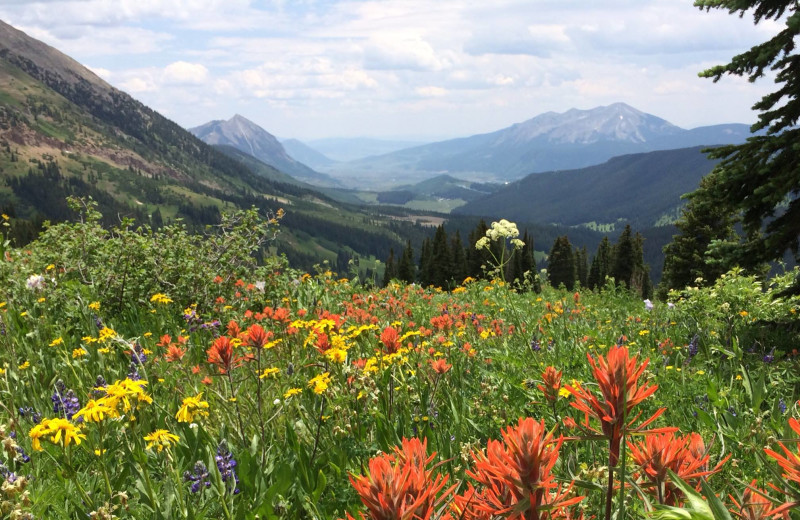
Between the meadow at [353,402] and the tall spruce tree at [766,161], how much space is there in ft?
2.51

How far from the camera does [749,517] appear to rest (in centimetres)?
105

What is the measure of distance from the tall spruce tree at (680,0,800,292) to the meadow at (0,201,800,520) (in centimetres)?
77

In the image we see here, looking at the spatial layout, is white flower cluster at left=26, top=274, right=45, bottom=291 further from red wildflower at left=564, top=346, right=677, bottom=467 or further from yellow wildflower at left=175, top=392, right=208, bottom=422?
red wildflower at left=564, top=346, right=677, bottom=467

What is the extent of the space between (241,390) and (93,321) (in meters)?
3.40

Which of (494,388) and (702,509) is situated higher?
(702,509)

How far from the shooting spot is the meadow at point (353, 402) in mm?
1080

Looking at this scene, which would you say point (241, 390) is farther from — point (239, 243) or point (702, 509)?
point (239, 243)

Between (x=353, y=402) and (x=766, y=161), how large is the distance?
8244mm

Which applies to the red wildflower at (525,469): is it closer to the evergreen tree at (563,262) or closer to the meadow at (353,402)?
the meadow at (353,402)

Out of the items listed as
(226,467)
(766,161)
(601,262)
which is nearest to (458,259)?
(601,262)

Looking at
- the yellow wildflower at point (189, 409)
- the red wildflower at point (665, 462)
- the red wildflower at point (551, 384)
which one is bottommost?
the yellow wildflower at point (189, 409)

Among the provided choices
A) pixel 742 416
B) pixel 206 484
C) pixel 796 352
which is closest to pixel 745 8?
pixel 796 352

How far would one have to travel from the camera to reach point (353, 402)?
13.8 ft

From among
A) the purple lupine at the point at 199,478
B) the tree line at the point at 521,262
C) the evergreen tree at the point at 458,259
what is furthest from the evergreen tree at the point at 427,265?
the purple lupine at the point at 199,478
